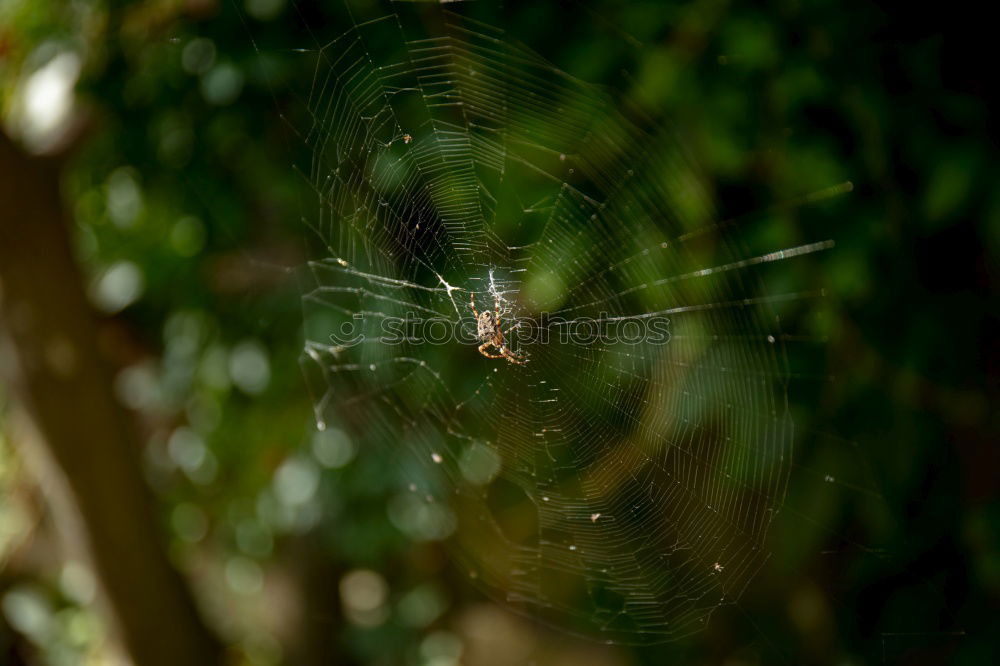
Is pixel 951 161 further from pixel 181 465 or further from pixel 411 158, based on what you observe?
pixel 181 465

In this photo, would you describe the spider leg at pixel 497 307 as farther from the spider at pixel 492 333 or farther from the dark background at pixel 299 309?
the dark background at pixel 299 309

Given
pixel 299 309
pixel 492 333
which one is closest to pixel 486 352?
pixel 492 333

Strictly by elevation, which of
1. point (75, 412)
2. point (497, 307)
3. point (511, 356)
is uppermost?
point (75, 412)

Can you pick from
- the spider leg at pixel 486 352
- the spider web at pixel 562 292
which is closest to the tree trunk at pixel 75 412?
the spider web at pixel 562 292

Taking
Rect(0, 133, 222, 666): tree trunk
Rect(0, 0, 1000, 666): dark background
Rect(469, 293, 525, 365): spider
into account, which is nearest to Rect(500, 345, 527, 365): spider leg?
Rect(469, 293, 525, 365): spider

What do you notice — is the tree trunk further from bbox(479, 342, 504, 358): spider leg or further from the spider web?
bbox(479, 342, 504, 358): spider leg

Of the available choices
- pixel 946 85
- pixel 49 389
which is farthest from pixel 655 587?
pixel 49 389

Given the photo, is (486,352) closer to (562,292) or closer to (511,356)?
(511,356)
